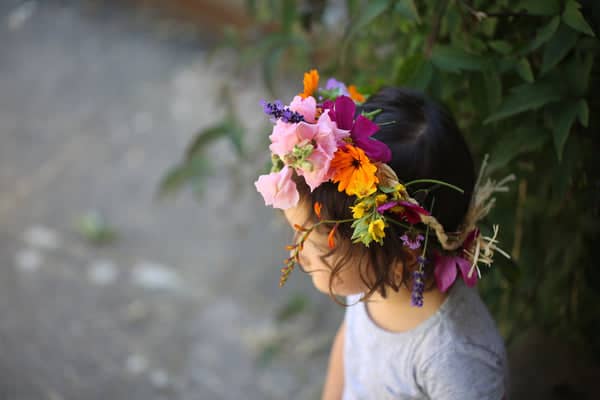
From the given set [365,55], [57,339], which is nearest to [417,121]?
[365,55]

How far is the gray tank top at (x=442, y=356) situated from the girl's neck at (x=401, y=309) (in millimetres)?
11

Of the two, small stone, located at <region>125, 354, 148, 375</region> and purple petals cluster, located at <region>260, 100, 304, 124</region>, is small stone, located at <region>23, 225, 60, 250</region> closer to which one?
small stone, located at <region>125, 354, 148, 375</region>

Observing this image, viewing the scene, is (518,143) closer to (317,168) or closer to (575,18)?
(575,18)

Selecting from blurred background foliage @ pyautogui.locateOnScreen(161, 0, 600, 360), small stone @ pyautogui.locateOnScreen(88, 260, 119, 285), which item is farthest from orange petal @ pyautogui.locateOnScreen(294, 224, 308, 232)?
small stone @ pyautogui.locateOnScreen(88, 260, 119, 285)

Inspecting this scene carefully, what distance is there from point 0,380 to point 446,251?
5.08ft

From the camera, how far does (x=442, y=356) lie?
983 millimetres

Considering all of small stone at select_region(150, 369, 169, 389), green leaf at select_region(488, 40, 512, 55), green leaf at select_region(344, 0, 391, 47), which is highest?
small stone at select_region(150, 369, 169, 389)

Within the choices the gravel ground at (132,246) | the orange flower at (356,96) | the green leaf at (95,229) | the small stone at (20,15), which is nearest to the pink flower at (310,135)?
the orange flower at (356,96)

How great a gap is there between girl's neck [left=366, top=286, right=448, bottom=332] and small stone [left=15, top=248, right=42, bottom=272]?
5.24 feet

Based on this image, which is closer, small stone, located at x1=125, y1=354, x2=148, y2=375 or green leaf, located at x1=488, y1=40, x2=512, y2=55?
green leaf, located at x1=488, y1=40, x2=512, y2=55

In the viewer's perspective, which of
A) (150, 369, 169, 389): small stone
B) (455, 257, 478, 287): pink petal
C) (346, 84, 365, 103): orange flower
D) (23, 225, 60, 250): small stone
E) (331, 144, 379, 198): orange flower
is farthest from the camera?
(23, 225, 60, 250): small stone

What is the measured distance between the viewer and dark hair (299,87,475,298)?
92 cm

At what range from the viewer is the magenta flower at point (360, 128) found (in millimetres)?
853

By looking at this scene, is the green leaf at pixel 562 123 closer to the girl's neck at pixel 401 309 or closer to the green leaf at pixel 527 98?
the green leaf at pixel 527 98
